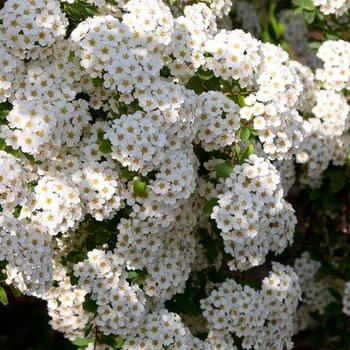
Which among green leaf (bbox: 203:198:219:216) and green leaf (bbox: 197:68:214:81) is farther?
green leaf (bbox: 197:68:214:81)

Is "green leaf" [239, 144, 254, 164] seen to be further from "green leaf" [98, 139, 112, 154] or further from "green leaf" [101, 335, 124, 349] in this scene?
"green leaf" [101, 335, 124, 349]

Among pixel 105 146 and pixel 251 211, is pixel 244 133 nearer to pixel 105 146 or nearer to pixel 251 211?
pixel 251 211

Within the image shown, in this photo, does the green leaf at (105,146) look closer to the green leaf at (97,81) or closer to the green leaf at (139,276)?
the green leaf at (97,81)

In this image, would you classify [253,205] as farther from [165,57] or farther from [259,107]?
[165,57]

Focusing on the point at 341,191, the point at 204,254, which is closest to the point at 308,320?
the point at 341,191

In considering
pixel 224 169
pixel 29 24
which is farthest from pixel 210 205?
pixel 29 24

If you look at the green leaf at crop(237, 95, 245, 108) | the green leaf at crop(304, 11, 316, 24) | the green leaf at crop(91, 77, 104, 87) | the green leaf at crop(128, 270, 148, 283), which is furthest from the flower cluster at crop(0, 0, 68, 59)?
the green leaf at crop(304, 11, 316, 24)
